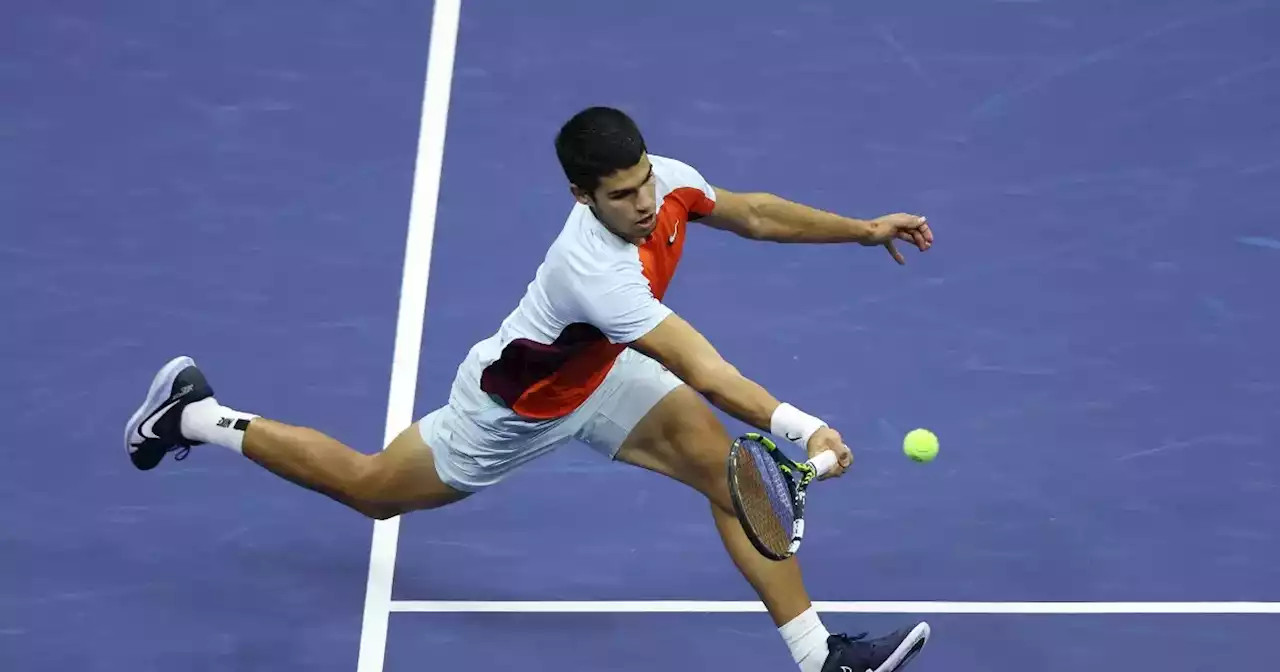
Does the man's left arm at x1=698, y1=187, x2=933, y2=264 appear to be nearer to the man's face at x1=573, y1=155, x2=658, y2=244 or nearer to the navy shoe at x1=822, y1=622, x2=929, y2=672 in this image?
the man's face at x1=573, y1=155, x2=658, y2=244

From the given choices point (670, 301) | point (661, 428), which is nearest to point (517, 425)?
point (661, 428)

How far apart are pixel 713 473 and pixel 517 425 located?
2.16 feet

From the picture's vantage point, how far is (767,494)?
605 centimetres

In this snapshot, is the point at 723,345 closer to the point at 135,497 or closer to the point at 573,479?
the point at 573,479

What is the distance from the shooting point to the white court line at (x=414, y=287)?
742 centimetres

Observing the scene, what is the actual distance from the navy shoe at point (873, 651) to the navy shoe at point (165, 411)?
2473 mm

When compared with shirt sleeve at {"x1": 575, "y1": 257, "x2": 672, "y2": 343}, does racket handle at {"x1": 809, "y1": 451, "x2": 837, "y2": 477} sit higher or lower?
lower

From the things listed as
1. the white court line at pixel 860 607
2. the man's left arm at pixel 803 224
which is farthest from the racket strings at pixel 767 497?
the white court line at pixel 860 607

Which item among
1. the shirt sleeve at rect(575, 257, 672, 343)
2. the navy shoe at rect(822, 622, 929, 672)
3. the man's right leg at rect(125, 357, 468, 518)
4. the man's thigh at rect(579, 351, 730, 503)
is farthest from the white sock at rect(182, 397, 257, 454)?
the navy shoe at rect(822, 622, 929, 672)

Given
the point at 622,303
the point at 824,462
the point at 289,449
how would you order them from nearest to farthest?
the point at 824,462 < the point at 622,303 < the point at 289,449

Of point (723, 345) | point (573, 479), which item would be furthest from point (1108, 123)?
point (573, 479)

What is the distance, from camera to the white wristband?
5820mm

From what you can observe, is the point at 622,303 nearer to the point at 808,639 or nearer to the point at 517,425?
the point at 517,425

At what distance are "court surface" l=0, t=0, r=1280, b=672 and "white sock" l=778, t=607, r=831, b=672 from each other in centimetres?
48
